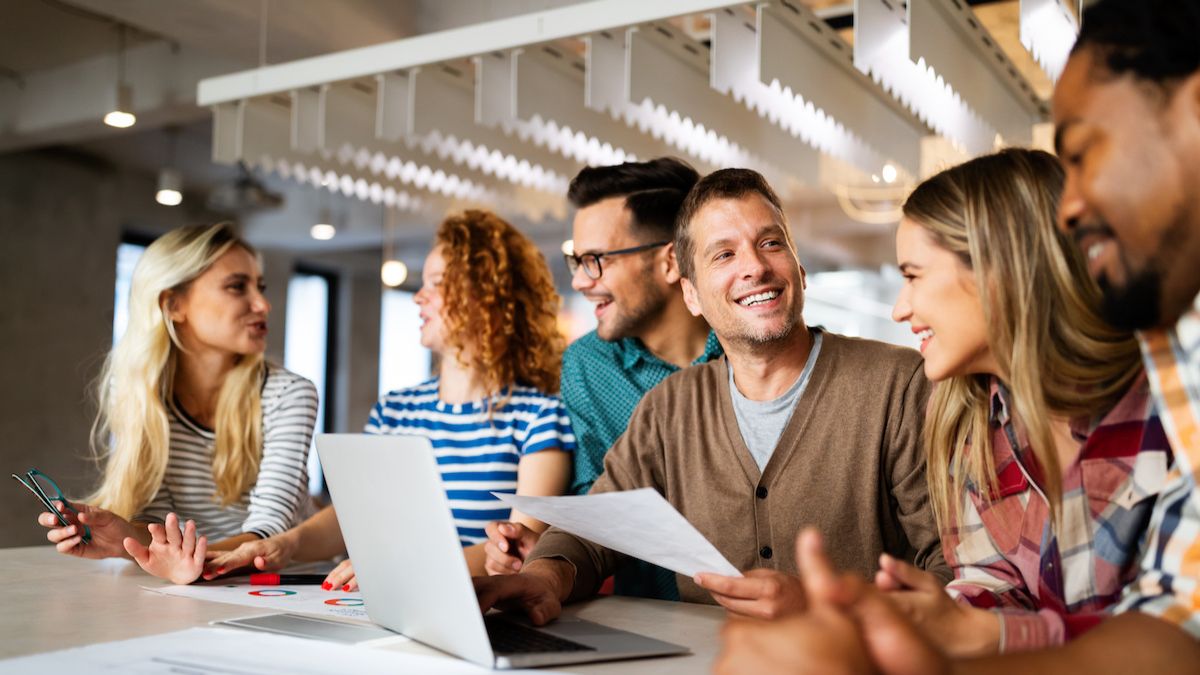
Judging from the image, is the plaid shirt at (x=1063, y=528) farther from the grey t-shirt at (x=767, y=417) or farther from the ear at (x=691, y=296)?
the ear at (x=691, y=296)

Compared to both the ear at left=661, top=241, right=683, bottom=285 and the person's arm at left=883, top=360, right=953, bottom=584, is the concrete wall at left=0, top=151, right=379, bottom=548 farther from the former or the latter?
the person's arm at left=883, top=360, right=953, bottom=584

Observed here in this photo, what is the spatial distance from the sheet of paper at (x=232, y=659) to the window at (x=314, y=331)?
284 inches

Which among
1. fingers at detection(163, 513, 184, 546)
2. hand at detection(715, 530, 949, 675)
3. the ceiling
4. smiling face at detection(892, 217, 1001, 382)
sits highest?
the ceiling

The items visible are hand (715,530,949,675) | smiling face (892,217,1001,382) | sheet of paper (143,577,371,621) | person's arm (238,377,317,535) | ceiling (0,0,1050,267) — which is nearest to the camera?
hand (715,530,949,675)

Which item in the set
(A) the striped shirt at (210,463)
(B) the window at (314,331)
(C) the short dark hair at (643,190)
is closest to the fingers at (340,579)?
(A) the striped shirt at (210,463)

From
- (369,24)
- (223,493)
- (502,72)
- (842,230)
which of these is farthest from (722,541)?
(842,230)

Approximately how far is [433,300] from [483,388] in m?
0.28

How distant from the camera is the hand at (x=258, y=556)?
6.25 feet

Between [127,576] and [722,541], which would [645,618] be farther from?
[127,576]

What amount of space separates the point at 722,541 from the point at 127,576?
44.0 inches

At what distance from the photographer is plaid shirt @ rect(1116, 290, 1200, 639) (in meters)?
0.98

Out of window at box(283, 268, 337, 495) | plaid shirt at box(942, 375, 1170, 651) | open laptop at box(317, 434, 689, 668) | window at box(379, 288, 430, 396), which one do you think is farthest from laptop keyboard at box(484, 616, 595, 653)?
window at box(379, 288, 430, 396)

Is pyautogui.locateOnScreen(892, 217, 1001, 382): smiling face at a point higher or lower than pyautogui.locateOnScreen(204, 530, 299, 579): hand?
higher

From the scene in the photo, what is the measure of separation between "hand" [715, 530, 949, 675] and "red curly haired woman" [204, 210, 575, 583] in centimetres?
150
